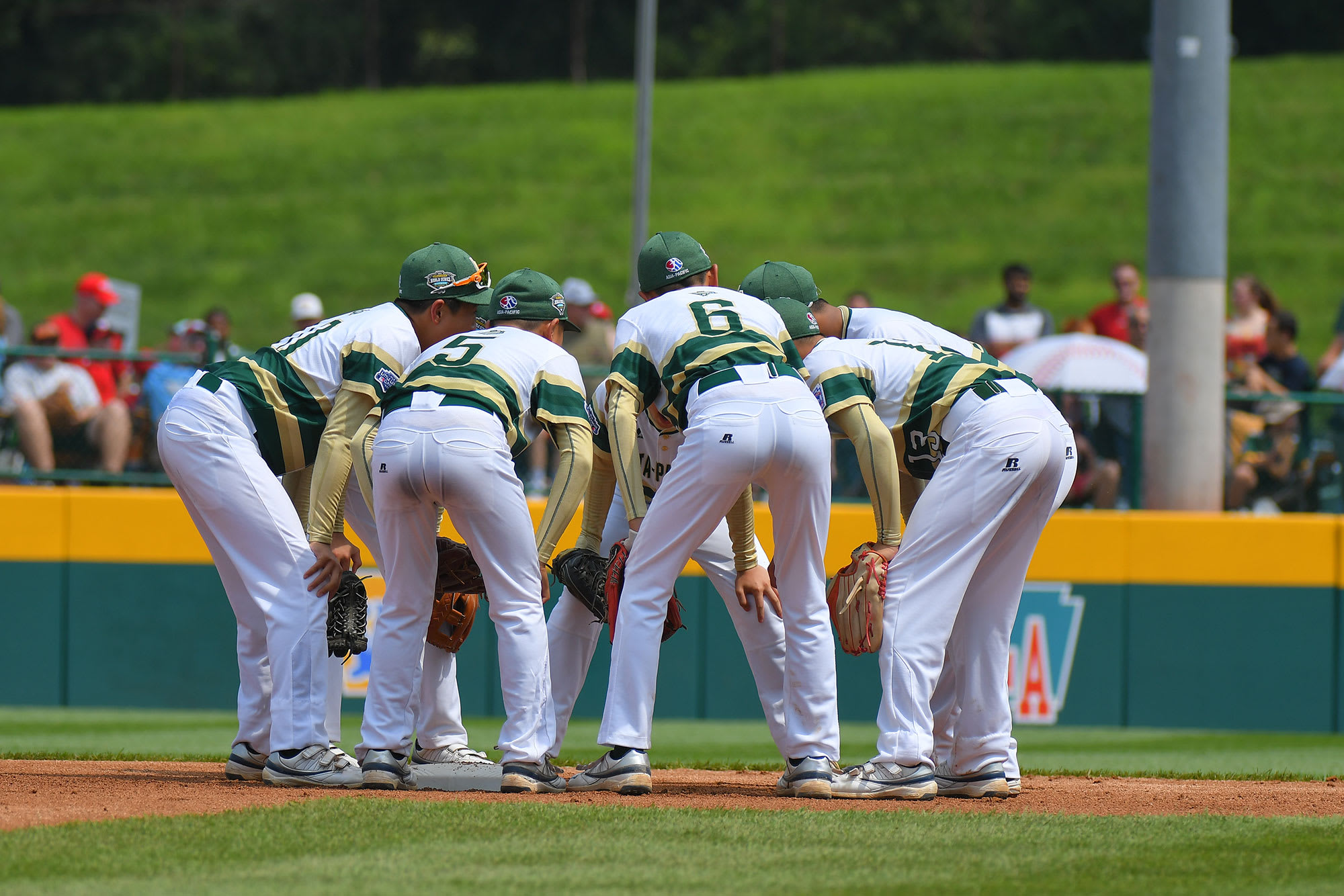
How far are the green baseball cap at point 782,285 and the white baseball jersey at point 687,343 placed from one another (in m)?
0.41

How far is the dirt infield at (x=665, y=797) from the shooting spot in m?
6.20

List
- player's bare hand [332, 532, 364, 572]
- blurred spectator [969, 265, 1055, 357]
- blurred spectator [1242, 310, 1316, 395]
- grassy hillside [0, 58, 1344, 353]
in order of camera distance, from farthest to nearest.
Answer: grassy hillside [0, 58, 1344, 353]
blurred spectator [969, 265, 1055, 357]
blurred spectator [1242, 310, 1316, 395]
player's bare hand [332, 532, 364, 572]

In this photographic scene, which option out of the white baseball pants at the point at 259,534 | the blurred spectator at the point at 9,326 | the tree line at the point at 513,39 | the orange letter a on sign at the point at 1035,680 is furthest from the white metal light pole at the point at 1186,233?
the tree line at the point at 513,39

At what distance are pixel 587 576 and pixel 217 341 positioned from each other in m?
6.61

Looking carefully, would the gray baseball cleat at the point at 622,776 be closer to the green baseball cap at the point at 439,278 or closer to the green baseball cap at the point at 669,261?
the green baseball cap at the point at 669,261

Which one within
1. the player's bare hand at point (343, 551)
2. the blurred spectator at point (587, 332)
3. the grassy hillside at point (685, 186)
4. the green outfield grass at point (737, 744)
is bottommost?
the green outfield grass at point (737, 744)

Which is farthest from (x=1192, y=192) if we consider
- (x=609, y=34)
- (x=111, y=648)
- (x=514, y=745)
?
(x=609, y=34)

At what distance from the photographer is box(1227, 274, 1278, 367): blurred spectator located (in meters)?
13.4

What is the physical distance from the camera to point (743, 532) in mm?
6734

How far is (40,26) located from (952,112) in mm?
30503

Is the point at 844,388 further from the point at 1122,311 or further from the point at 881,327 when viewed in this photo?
the point at 1122,311

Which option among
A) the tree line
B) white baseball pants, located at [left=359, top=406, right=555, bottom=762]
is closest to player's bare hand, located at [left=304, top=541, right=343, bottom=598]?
white baseball pants, located at [left=359, top=406, right=555, bottom=762]

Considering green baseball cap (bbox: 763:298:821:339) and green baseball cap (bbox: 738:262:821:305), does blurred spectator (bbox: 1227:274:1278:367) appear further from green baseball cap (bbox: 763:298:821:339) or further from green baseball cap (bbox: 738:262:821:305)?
green baseball cap (bbox: 763:298:821:339)

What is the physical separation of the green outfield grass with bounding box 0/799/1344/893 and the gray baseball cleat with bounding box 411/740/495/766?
103 centimetres
